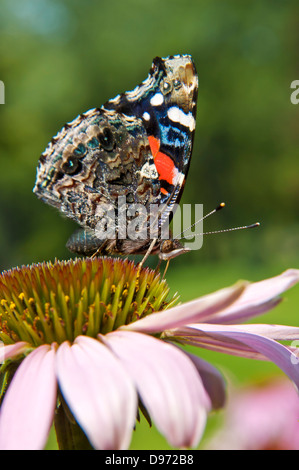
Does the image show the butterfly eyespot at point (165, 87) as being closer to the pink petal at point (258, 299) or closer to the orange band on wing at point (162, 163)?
the orange band on wing at point (162, 163)

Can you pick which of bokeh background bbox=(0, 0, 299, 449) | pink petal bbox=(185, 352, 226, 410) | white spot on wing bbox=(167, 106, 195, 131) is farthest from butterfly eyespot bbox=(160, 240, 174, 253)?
bokeh background bbox=(0, 0, 299, 449)

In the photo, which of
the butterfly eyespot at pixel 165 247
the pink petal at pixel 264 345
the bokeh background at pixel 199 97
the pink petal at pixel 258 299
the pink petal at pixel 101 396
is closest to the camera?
the pink petal at pixel 101 396

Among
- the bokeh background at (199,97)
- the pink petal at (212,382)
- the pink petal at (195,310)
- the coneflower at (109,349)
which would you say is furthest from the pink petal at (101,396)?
the bokeh background at (199,97)

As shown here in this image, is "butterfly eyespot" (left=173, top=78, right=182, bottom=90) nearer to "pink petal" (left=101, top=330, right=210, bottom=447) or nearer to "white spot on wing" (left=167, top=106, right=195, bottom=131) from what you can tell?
"white spot on wing" (left=167, top=106, right=195, bottom=131)

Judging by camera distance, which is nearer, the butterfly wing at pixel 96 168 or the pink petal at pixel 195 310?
the pink petal at pixel 195 310

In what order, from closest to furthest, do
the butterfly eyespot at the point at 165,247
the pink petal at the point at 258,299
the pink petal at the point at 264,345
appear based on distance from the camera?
the pink petal at the point at 258,299
the pink petal at the point at 264,345
the butterfly eyespot at the point at 165,247

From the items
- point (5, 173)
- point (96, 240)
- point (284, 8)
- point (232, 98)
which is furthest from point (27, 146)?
point (96, 240)

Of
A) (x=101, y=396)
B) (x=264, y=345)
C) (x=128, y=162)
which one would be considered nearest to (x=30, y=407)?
(x=101, y=396)
